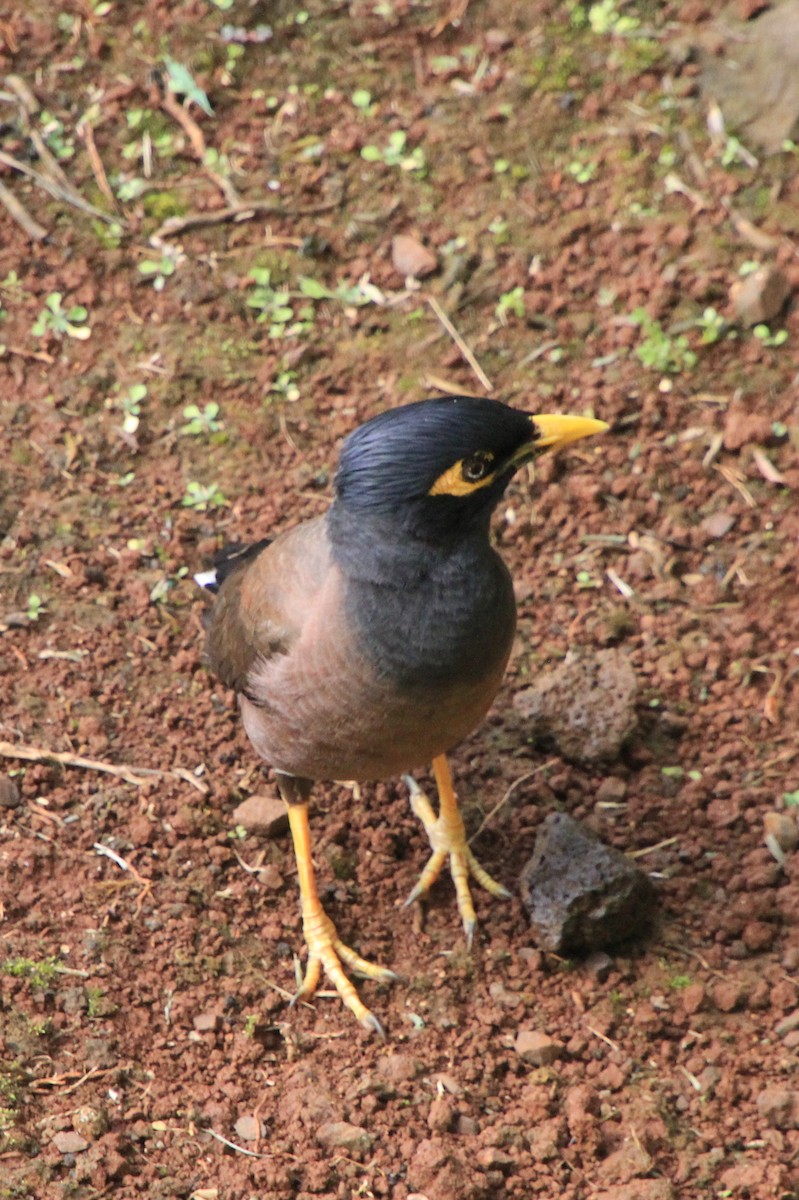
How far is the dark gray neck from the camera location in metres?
4.38

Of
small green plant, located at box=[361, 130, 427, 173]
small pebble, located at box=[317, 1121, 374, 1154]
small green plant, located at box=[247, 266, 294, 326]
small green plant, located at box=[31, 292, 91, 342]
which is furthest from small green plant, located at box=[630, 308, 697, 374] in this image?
small pebble, located at box=[317, 1121, 374, 1154]

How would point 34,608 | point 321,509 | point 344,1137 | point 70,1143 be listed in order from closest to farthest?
point 70,1143 → point 344,1137 → point 34,608 → point 321,509

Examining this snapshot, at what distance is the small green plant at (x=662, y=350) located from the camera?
6.50 m

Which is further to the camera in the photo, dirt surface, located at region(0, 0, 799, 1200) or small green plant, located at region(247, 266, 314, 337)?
small green plant, located at region(247, 266, 314, 337)

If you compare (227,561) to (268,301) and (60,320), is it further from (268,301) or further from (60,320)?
(60,320)

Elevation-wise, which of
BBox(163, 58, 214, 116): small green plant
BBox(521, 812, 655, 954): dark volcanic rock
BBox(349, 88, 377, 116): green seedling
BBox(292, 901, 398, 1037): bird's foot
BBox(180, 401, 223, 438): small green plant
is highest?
BBox(163, 58, 214, 116): small green plant

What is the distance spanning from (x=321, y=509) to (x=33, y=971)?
2.50 meters

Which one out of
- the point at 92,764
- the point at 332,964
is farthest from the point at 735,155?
the point at 332,964

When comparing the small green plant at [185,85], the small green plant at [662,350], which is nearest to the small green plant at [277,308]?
the small green plant at [185,85]

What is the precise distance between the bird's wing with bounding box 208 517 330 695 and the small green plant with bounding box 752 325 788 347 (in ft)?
9.11

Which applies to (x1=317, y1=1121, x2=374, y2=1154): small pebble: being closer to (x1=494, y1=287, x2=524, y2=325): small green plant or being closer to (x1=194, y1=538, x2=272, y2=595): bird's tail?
(x1=194, y1=538, x2=272, y2=595): bird's tail

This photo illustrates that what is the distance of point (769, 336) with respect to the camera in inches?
257

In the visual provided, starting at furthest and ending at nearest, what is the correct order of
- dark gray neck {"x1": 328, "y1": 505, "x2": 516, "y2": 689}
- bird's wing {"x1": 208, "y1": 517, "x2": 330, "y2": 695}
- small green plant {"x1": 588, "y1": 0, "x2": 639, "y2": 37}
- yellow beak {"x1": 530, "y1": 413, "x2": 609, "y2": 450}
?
small green plant {"x1": 588, "y1": 0, "x2": 639, "y2": 37}, bird's wing {"x1": 208, "y1": 517, "x2": 330, "y2": 695}, yellow beak {"x1": 530, "y1": 413, "x2": 609, "y2": 450}, dark gray neck {"x1": 328, "y1": 505, "x2": 516, "y2": 689}

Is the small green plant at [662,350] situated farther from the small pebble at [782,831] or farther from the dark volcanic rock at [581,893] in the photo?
the dark volcanic rock at [581,893]
